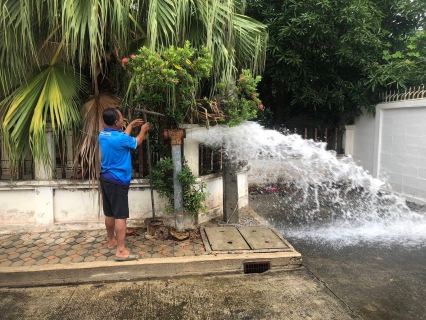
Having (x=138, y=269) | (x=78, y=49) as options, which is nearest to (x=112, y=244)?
(x=138, y=269)

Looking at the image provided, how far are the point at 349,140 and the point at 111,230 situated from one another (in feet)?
23.7

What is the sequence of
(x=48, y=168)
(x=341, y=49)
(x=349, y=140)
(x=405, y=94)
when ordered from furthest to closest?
(x=349, y=140) < (x=405, y=94) < (x=341, y=49) < (x=48, y=168)

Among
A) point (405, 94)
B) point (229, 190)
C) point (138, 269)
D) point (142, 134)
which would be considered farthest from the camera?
point (405, 94)

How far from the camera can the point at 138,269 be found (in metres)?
3.71

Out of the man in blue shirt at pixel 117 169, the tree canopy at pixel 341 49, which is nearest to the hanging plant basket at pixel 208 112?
the man in blue shirt at pixel 117 169

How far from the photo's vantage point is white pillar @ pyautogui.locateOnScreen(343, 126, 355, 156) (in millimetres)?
9125

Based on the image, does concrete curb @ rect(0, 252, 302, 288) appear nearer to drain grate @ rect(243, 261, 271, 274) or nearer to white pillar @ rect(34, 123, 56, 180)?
drain grate @ rect(243, 261, 271, 274)

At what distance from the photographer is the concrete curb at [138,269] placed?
3568 millimetres

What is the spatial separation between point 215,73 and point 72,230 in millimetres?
2985

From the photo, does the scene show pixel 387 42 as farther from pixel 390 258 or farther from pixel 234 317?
pixel 234 317

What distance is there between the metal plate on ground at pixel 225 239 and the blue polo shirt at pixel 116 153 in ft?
4.45

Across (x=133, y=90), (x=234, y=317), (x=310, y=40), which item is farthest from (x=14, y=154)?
(x=310, y=40)

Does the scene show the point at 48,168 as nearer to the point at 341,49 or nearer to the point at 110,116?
the point at 110,116

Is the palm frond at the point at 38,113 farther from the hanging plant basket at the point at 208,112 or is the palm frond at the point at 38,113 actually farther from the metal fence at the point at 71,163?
the hanging plant basket at the point at 208,112
